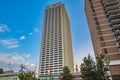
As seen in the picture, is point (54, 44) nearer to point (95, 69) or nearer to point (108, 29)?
point (108, 29)

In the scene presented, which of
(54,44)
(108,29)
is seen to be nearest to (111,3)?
(108,29)

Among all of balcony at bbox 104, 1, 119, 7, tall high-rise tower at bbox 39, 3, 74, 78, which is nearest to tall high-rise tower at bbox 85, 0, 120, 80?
balcony at bbox 104, 1, 119, 7

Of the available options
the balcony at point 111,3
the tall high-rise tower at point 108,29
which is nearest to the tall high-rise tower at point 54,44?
the tall high-rise tower at point 108,29

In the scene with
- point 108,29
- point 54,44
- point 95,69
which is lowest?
point 95,69

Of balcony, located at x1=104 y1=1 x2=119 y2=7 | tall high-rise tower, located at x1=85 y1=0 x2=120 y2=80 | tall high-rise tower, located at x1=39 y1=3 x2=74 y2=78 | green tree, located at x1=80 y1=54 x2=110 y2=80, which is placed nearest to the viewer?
green tree, located at x1=80 y1=54 x2=110 y2=80

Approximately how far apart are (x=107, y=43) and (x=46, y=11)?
138651mm

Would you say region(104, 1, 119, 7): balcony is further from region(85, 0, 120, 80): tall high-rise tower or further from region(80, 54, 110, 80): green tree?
region(80, 54, 110, 80): green tree

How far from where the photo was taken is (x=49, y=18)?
528 ft

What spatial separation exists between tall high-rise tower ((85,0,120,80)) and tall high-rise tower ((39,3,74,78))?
86685 mm

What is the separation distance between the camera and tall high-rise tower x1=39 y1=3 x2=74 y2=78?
13275 cm

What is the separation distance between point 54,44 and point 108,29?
342ft

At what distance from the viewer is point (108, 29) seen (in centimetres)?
4219

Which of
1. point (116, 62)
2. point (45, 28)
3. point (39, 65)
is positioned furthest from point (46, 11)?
point (116, 62)

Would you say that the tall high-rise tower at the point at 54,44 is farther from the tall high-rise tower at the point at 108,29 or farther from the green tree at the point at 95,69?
the green tree at the point at 95,69
